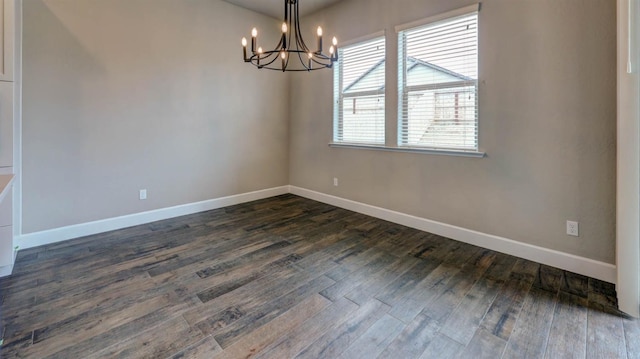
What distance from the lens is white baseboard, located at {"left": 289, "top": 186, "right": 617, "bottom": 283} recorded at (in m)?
2.43

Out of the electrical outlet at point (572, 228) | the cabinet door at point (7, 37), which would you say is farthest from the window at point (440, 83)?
the cabinet door at point (7, 37)

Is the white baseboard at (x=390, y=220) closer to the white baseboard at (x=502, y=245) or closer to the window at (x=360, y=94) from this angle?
the white baseboard at (x=502, y=245)

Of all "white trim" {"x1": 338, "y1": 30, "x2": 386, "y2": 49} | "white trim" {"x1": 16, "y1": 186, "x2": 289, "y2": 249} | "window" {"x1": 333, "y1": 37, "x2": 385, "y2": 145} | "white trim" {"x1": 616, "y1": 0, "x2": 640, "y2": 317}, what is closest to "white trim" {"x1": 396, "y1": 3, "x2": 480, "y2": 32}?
"white trim" {"x1": 338, "y1": 30, "x2": 386, "y2": 49}

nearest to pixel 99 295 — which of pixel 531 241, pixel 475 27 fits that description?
pixel 531 241

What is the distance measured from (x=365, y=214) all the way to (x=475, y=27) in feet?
8.22

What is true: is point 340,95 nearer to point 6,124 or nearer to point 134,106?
point 134,106

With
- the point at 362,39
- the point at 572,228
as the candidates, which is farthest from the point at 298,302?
the point at 362,39

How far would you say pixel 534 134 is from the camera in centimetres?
267

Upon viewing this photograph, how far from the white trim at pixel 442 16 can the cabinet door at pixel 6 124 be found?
12.4 feet

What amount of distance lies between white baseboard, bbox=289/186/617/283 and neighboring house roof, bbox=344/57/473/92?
5.24 ft

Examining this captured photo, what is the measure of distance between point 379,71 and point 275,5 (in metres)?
1.84

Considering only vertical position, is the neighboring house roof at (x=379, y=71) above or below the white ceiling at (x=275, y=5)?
below

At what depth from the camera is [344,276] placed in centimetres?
248

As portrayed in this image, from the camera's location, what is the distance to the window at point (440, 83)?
9.98ft
